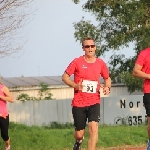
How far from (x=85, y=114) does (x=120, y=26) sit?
22.8 metres

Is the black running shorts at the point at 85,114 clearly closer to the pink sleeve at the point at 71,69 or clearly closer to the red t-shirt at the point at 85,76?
the red t-shirt at the point at 85,76

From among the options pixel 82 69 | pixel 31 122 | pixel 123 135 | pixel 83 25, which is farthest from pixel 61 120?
pixel 82 69

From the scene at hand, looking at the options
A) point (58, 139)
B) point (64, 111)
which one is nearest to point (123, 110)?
point (64, 111)

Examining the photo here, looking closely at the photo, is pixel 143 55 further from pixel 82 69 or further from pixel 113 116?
pixel 113 116

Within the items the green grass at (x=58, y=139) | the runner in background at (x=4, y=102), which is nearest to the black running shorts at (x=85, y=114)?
the runner in background at (x=4, y=102)

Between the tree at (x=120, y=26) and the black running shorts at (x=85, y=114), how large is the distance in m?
21.1

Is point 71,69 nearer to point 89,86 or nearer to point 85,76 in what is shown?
point 85,76

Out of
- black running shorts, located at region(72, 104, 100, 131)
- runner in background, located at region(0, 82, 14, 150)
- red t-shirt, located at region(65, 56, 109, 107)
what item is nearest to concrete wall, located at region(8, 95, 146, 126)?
runner in background, located at region(0, 82, 14, 150)

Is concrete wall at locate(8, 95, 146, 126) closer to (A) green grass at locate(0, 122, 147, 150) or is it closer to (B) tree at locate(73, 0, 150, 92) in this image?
(B) tree at locate(73, 0, 150, 92)

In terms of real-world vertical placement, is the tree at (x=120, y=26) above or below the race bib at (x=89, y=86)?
above

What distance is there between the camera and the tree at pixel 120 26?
32188mm

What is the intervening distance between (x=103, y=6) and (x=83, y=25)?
1666 mm

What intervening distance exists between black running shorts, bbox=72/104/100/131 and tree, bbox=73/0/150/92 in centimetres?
2113

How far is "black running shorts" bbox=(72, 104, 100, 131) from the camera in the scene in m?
10.9
